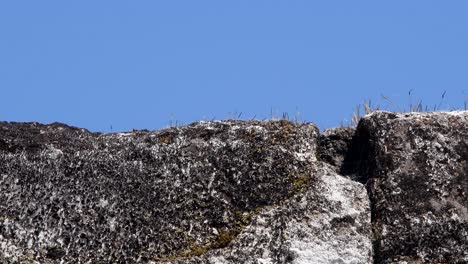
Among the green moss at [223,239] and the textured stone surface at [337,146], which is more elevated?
the textured stone surface at [337,146]

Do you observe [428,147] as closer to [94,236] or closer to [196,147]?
[196,147]

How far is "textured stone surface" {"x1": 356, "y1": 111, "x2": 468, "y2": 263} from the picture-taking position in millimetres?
3771

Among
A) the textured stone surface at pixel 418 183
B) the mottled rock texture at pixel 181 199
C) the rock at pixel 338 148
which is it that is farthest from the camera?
the rock at pixel 338 148

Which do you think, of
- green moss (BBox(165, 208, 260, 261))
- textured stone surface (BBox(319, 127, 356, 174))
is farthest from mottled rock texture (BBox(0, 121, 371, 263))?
textured stone surface (BBox(319, 127, 356, 174))

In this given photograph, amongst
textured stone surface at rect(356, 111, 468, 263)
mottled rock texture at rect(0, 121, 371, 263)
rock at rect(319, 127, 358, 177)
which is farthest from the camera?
rock at rect(319, 127, 358, 177)

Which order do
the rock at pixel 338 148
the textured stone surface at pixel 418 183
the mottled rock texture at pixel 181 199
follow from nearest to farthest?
the mottled rock texture at pixel 181 199, the textured stone surface at pixel 418 183, the rock at pixel 338 148

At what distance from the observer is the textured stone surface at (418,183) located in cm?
377

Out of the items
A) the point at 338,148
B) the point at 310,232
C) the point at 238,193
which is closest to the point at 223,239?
the point at 238,193

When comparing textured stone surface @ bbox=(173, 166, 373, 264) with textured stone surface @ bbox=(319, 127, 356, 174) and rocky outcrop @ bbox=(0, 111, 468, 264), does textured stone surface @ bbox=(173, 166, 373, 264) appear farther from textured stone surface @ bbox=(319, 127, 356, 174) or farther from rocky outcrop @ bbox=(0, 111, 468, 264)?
textured stone surface @ bbox=(319, 127, 356, 174)

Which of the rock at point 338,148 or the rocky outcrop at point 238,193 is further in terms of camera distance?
the rock at point 338,148

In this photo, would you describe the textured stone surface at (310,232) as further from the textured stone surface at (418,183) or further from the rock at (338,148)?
the rock at (338,148)

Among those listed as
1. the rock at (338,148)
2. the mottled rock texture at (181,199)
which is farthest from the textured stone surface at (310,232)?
A: the rock at (338,148)

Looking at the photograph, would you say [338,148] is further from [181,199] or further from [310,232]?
[181,199]

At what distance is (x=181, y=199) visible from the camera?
148 inches
